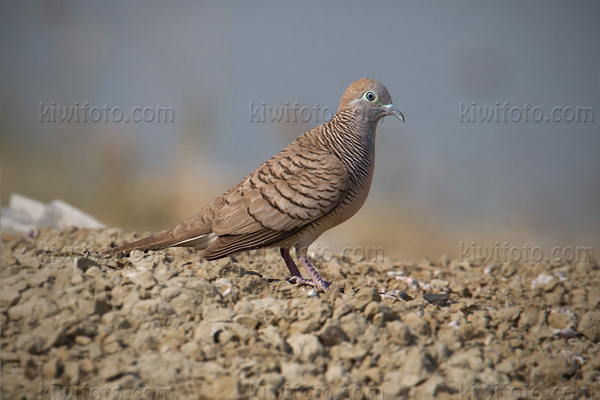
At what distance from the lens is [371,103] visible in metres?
6.16

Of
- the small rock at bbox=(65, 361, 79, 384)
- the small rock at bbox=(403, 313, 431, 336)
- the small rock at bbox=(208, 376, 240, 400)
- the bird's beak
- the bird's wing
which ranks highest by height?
the bird's beak

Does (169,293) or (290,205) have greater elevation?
(290,205)

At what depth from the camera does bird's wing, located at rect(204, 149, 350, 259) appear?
546cm

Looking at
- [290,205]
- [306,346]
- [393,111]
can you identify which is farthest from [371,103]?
[306,346]

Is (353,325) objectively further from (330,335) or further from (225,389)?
(225,389)

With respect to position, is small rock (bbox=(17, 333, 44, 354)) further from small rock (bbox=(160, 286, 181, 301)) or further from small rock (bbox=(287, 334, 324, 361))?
small rock (bbox=(287, 334, 324, 361))

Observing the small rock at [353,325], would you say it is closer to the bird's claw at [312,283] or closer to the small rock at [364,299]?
the small rock at [364,299]

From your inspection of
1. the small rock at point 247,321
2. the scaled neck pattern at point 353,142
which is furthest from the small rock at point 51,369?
the scaled neck pattern at point 353,142

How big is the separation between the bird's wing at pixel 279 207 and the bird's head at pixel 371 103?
81cm

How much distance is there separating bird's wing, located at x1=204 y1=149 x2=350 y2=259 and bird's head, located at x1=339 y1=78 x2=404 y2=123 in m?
0.81

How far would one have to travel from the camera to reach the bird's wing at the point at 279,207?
5.46 metres

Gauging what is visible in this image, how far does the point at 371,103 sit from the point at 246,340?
10.6 feet

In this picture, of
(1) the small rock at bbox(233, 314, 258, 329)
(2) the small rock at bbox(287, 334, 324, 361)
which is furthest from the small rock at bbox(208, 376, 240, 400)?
(1) the small rock at bbox(233, 314, 258, 329)

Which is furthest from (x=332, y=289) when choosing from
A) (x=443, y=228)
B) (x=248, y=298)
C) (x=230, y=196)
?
(x=443, y=228)
